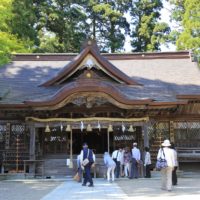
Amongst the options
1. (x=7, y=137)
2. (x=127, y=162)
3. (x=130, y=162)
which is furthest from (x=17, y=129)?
(x=130, y=162)

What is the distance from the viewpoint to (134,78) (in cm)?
2162

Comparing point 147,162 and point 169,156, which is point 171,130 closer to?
point 147,162

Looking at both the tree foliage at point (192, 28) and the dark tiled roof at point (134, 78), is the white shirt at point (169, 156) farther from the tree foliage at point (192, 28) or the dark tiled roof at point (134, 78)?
the tree foliage at point (192, 28)

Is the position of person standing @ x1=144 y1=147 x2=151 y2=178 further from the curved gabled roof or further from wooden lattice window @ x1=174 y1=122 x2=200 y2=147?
the curved gabled roof

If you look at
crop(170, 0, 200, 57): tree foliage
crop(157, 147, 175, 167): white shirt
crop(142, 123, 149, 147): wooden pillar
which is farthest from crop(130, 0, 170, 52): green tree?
crop(157, 147, 175, 167): white shirt

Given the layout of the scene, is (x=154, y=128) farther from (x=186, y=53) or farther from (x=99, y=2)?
(x=99, y=2)

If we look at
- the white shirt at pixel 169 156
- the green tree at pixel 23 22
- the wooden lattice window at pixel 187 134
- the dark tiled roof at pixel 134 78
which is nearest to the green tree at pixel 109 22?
the green tree at pixel 23 22

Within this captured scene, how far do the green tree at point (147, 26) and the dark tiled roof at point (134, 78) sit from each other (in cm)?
1362

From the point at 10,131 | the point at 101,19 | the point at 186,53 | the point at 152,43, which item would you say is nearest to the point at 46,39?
the point at 101,19

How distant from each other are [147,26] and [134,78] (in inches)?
772

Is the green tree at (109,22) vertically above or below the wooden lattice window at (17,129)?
above

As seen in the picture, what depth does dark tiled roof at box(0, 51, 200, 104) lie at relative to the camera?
18.5 m

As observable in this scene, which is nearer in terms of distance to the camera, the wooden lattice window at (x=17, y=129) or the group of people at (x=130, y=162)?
the group of people at (x=130, y=162)

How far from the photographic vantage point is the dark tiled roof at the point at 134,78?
727 inches
